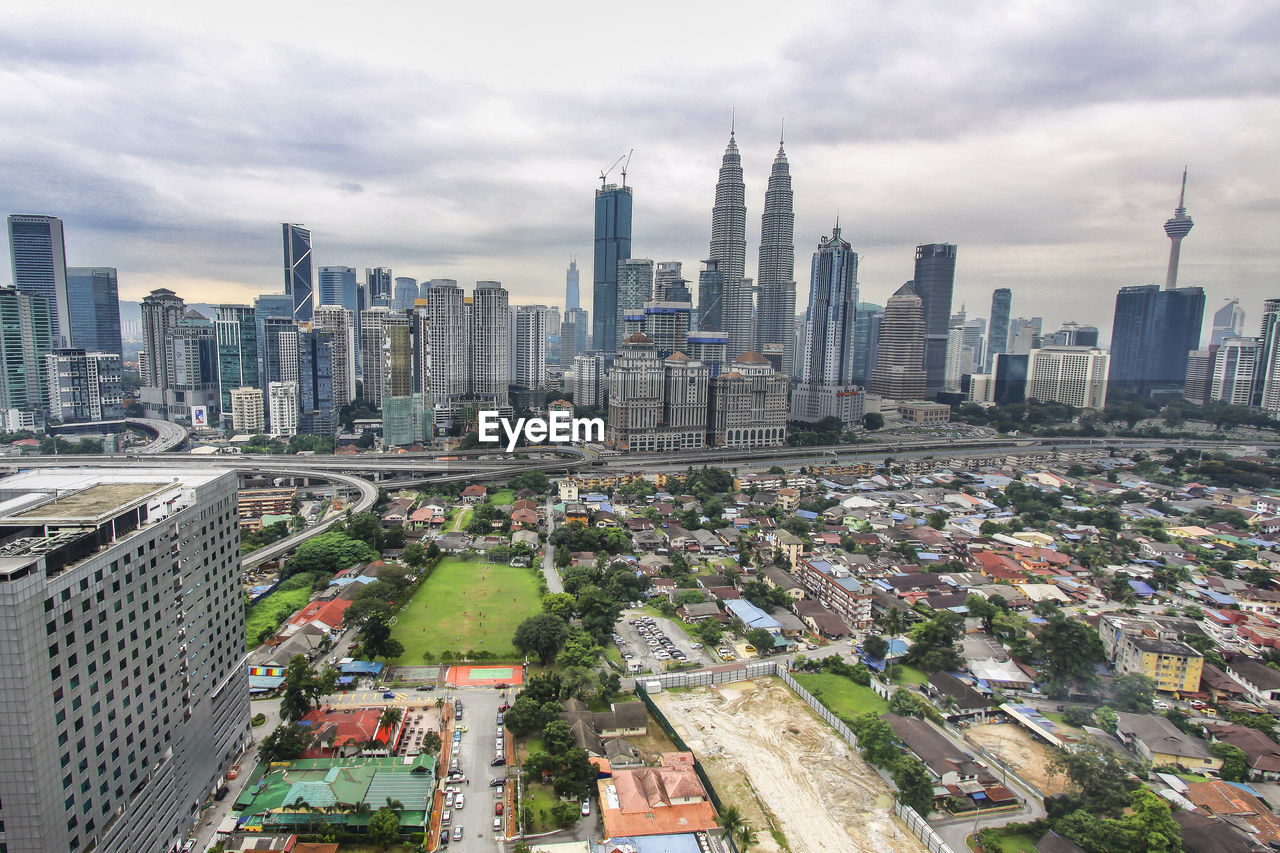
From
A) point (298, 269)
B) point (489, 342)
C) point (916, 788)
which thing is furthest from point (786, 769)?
point (298, 269)

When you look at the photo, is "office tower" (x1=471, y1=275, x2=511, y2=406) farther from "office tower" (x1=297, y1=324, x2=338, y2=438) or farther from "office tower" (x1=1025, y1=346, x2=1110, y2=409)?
"office tower" (x1=1025, y1=346, x2=1110, y2=409)

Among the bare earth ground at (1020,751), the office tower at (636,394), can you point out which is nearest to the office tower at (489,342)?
the office tower at (636,394)

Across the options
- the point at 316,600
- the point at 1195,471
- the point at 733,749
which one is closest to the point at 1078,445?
the point at 1195,471

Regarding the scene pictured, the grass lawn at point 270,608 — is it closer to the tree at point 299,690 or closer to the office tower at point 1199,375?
the tree at point 299,690

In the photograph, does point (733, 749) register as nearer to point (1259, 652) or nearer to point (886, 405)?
point (1259, 652)

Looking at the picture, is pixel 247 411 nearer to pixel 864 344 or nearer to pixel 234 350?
pixel 234 350

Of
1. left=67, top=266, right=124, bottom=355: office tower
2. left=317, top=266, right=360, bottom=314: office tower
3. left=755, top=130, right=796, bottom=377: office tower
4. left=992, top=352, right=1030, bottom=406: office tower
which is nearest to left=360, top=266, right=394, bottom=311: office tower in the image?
left=317, top=266, right=360, bottom=314: office tower
